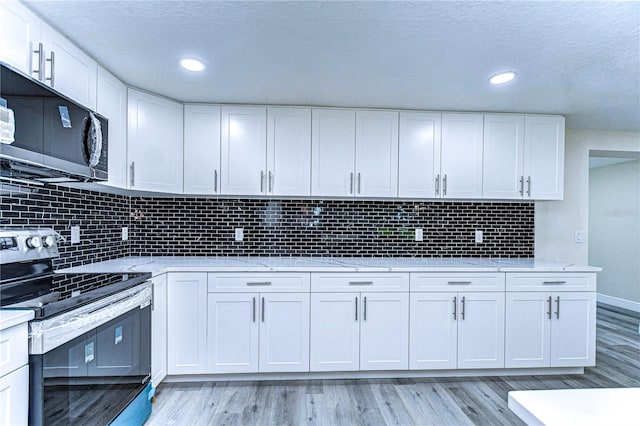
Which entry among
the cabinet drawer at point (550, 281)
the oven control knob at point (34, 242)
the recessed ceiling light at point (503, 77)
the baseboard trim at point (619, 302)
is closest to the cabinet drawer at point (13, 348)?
the oven control knob at point (34, 242)

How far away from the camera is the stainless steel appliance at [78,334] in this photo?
127cm

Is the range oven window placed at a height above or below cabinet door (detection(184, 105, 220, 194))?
below

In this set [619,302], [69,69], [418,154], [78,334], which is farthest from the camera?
[619,302]

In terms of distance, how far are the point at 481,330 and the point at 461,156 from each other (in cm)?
145

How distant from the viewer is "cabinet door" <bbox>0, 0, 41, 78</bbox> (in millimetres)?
1441

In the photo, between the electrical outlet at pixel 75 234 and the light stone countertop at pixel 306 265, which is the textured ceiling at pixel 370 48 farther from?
the light stone countertop at pixel 306 265

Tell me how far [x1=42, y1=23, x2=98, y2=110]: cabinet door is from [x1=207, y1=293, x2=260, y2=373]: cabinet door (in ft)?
5.00

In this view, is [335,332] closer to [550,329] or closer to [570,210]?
[550,329]

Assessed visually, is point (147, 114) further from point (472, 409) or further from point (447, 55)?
point (472, 409)

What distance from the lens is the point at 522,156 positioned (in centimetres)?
293

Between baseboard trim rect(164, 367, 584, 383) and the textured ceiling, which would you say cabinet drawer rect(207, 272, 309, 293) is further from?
the textured ceiling

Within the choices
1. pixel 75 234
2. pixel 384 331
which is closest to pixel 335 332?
pixel 384 331

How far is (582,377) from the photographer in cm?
266

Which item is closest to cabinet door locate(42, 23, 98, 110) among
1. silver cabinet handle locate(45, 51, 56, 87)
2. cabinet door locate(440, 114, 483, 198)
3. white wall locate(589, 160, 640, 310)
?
silver cabinet handle locate(45, 51, 56, 87)
